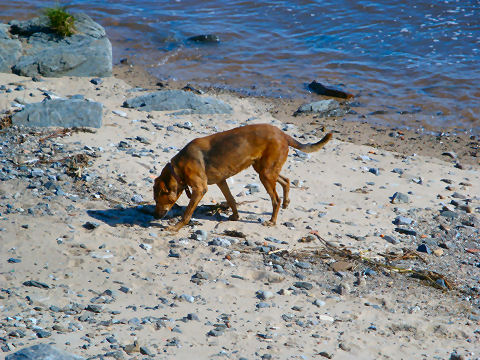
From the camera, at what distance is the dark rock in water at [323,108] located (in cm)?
1293

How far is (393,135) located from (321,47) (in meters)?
5.92

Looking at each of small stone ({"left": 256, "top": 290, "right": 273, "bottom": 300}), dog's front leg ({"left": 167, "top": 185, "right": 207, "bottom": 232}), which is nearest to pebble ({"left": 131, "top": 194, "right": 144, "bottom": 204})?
dog's front leg ({"left": 167, "top": 185, "right": 207, "bottom": 232})

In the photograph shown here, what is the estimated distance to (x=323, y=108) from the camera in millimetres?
13047

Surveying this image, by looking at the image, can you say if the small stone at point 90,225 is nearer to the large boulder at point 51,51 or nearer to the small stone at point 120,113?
the small stone at point 120,113

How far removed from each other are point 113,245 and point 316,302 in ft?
8.11

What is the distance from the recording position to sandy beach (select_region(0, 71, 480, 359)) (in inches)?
226

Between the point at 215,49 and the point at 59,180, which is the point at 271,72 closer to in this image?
the point at 215,49

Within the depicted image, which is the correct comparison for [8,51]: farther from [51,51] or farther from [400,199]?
[400,199]

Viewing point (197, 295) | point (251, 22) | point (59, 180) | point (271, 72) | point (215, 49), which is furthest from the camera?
point (251, 22)

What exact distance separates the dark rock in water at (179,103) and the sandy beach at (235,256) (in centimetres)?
46

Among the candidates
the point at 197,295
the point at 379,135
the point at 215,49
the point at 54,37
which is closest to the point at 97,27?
the point at 54,37

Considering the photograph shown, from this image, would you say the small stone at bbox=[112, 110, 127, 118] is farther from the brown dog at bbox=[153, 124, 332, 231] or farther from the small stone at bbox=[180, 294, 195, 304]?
the small stone at bbox=[180, 294, 195, 304]

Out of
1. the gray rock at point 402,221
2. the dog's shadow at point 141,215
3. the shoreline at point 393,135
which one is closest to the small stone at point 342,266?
the gray rock at point 402,221

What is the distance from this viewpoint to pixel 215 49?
55.5 feet
